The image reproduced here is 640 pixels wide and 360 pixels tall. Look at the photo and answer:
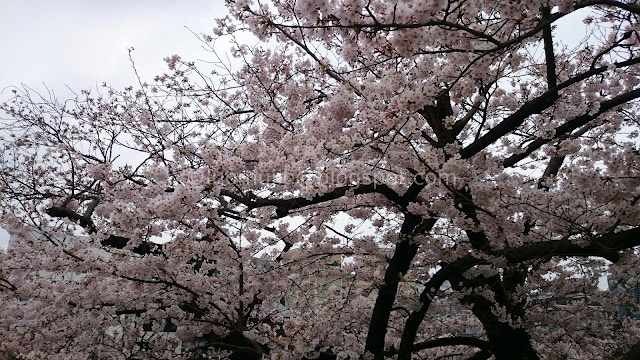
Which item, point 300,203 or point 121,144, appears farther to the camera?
point 121,144

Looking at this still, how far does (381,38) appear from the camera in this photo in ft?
10.5

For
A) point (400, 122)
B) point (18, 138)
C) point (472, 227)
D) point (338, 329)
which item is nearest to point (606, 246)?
point (472, 227)

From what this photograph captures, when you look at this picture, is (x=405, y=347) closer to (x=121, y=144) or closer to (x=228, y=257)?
(x=228, y=257)

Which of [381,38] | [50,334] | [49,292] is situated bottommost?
[50,334]

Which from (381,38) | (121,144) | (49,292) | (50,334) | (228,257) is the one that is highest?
(121,144)

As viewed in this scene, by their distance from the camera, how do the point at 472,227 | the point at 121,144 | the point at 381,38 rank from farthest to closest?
the point at 121,144 → the point at 472,227 → the point at 381,38

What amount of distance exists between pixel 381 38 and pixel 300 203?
1.83 metres

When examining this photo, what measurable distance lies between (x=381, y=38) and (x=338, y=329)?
4523 millimetres

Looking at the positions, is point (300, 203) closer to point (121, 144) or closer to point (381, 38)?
point (381, 38)

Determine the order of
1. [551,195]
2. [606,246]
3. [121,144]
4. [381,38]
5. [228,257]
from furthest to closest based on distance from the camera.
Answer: [121,144] < [228,257] < [551,195] < [606,246] < [381,38]

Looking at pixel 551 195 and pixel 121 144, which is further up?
pixel 121 144

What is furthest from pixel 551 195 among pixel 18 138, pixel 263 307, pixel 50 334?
pixel 18 138

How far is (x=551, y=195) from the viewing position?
4133 millimetres

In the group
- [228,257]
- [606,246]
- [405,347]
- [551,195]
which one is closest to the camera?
[606,246]
